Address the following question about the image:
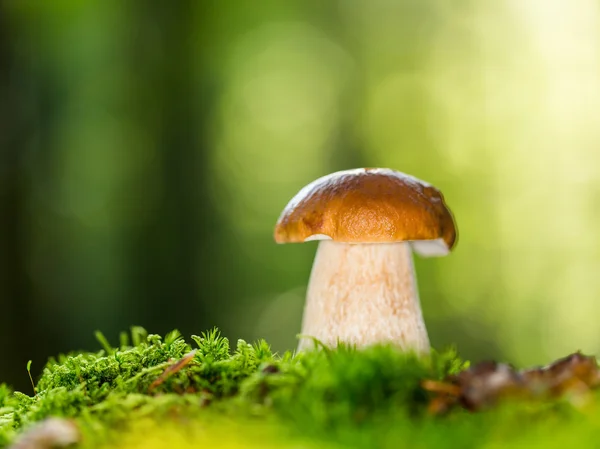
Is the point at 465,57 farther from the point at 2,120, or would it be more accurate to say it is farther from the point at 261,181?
the point at 2,120

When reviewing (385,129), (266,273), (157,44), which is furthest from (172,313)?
(385,129)

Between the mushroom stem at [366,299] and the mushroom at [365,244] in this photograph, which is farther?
the mushroom stem at [366,299]

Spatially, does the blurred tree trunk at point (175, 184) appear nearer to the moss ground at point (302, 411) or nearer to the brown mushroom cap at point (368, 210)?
the brown mushroom cap at point (368, 210)

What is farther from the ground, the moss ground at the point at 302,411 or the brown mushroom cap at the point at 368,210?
the brown mushroom cap at the point at 368,210

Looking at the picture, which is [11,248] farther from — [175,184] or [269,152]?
[269,152]

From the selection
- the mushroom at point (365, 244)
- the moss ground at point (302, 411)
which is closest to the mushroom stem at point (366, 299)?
the mushroom at point (365, 244)

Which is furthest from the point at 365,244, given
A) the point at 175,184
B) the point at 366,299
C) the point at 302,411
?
the point at 175,184

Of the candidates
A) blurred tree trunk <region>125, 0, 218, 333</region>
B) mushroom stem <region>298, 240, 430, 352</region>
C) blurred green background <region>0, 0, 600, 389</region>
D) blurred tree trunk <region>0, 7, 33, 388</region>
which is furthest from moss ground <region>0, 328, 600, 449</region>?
blurred tree trunk <region>125, 0, 218, 333</region>

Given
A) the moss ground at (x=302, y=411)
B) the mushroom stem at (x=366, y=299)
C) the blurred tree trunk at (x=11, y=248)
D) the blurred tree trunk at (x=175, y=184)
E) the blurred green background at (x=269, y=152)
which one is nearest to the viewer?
the moss ground at (x=302, y=411)
